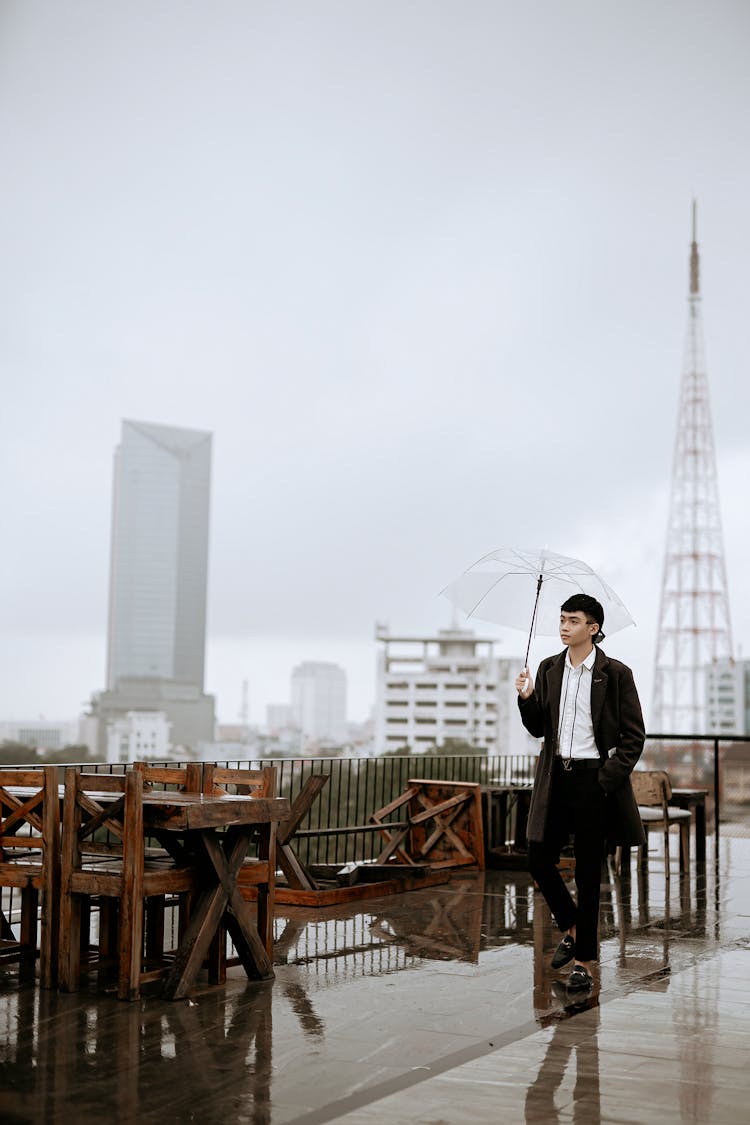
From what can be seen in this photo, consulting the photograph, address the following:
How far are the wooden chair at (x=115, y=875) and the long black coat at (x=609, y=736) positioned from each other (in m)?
1.76

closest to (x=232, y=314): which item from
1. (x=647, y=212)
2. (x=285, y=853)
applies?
(x=647, y=212)

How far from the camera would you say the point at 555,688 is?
6.31 metres

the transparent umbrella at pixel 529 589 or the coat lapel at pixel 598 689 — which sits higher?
the transparent umbrella at pixel 529 589

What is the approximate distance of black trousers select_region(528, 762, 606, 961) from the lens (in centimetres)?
614

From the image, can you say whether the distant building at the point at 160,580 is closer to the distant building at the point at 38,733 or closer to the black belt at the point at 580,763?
the distant building at the point at 38,733

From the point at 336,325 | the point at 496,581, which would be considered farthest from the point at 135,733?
the point at 496,581

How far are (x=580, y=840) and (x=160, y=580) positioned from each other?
589ft

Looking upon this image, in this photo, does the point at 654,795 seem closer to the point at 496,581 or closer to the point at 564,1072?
the point at 496,581

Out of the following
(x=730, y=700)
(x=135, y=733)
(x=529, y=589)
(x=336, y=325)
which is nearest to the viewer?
(x=529, y=589)

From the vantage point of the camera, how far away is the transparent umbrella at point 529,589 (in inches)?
296

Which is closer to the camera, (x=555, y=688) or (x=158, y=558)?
(x=555, y=688)

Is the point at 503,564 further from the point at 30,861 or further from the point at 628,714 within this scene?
the point at 30,861

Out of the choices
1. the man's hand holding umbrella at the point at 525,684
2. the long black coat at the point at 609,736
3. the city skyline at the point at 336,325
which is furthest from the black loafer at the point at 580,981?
the city skyline at the point at 336,325

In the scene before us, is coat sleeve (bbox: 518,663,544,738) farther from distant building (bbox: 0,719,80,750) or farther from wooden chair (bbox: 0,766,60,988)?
distant building (bbox: 0,719,80,750)
